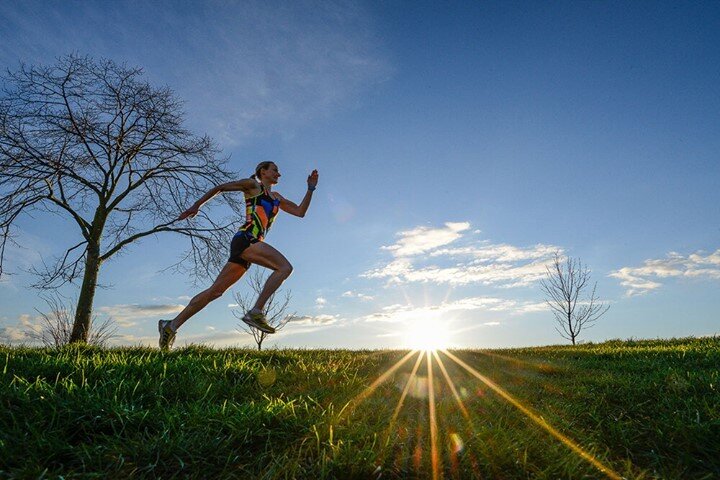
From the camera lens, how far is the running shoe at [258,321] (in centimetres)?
614

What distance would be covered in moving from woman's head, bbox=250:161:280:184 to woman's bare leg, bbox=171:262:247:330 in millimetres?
1273

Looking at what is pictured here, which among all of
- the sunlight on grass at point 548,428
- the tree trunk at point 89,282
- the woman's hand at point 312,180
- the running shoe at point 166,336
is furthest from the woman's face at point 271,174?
the tree trunk at point 89,282

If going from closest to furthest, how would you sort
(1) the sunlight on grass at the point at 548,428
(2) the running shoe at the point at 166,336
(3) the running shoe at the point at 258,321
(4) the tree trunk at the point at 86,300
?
(1) the sunlight on grass at the point at 548,428 → (3) the running shoe at the point at 258,321 → (2) the running shoe at the point at 166,336 → (4) the tree trunk at the point at 86,300

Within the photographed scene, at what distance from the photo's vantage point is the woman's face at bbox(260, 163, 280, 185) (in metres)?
6.61

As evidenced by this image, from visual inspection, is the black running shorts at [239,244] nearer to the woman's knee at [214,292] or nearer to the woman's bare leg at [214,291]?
the woman's bare leg at [214,291]

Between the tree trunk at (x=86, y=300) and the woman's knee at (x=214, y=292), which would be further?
the tree trunk at (x=86, y=300)

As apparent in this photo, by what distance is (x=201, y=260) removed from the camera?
13.8 meters

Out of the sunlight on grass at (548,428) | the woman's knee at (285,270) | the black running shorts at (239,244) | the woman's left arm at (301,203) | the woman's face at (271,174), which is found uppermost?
the woman's face at (271,174)

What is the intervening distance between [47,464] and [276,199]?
14.3 ft

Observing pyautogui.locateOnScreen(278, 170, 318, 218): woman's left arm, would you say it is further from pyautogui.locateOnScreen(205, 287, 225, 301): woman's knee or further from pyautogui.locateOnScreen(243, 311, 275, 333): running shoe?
pyautogui.locateOnScreen(243, 311, 275, 333): running shoe

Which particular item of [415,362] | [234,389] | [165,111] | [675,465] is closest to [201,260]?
[165,111]

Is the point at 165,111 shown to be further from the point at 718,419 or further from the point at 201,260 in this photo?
the point at 718,419

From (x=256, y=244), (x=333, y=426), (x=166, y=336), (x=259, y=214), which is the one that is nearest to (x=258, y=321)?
(x=256, y=244)

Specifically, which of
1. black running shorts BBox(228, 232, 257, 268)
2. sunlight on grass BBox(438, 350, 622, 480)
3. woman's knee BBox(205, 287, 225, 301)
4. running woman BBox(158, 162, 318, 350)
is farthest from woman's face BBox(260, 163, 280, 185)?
sunlight on grass BBox(438, 350, 622, 480)
